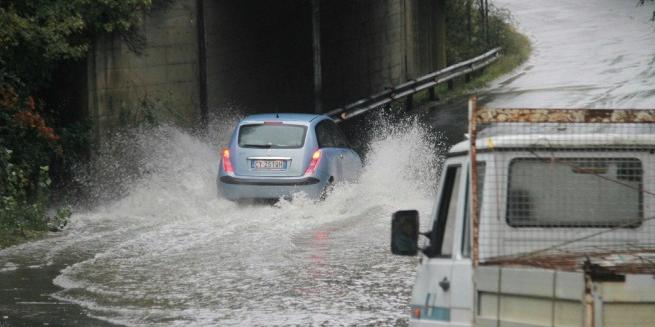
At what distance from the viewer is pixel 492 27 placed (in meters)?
39.3

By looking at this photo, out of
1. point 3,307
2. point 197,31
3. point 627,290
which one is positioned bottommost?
point 3,307

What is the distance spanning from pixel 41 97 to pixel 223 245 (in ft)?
31.9

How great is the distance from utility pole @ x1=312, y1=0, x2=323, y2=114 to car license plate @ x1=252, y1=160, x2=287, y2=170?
955 centimetres

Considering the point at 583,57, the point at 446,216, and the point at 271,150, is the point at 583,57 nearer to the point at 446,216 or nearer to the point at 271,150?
the point at 271,150

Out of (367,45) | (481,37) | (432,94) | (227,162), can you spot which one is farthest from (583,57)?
(227,162)

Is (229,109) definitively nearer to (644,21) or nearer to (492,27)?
(492,27)

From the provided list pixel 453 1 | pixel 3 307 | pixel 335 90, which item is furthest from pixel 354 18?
pixel 3 307

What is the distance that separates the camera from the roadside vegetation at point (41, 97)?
17703 millimetres

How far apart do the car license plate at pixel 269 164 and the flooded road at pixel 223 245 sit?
1.88 ft

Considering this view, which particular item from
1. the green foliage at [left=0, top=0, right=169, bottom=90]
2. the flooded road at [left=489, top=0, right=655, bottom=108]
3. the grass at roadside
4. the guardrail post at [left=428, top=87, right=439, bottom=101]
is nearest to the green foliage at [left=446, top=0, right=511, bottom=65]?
the grass at roadside

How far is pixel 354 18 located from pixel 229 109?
3777 mm

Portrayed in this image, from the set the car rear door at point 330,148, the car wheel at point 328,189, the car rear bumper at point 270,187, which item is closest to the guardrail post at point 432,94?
the car rear door at point 330,148

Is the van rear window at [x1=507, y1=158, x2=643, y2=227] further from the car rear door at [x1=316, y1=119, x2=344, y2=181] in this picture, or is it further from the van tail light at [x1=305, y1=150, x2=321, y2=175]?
the car rear door at [x1=316, y1=119, x2=344, y2=181]

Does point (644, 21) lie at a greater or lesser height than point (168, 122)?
greater
